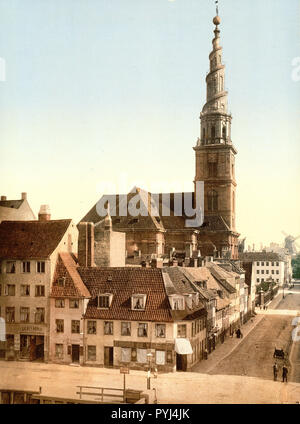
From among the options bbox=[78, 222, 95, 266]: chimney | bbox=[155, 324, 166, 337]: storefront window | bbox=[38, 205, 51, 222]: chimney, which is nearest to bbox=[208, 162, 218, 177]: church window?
bbox=[78, 222, 95, 266]: chimney

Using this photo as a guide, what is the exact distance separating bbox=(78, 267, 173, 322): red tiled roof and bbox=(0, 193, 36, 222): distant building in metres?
6.80

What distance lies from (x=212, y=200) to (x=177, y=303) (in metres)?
50.3

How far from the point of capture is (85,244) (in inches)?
1879

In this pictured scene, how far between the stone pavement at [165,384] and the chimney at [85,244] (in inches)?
378

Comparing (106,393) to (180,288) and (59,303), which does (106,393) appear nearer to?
(59,303)

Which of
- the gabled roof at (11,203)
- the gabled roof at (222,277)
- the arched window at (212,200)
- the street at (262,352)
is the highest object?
the arched window at (212,200)

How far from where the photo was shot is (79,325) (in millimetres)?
43531

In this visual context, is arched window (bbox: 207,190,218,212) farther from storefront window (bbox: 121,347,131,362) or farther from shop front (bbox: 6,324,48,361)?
shop front (bbox: 6,324,48,361)

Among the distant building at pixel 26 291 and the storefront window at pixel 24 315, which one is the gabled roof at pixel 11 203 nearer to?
the distant building at pixel 26 291

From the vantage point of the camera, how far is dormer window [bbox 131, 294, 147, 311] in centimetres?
4266

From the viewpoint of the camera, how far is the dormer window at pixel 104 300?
1721 inches

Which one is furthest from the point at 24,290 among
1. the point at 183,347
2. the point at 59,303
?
the point at 183,347

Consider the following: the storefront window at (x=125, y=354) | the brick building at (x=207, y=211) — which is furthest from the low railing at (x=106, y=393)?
the brick building at (x=207, y=211)

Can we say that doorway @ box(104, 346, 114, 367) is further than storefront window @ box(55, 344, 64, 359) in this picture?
No
